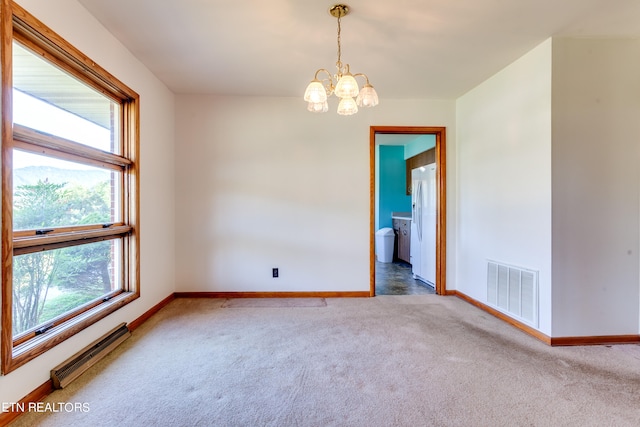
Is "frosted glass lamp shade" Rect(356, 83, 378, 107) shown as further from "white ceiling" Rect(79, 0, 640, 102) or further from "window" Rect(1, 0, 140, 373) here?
"window" Rect(1, 0, 140, 373)

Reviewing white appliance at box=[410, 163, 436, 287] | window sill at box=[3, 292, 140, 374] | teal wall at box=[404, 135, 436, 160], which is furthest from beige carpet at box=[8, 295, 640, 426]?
teal wall at box=[404, 135, 436, 160]

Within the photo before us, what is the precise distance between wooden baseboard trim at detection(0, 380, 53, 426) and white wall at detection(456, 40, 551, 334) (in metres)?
3.64

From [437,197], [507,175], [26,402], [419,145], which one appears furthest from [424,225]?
[26,402]

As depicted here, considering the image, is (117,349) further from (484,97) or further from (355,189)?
(484,97)

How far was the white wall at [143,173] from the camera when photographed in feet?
5.63

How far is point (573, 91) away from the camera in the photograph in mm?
2391

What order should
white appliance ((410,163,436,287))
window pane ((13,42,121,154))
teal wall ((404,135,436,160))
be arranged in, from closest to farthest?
window pane ((13,42,121,154))
white appliance ((410,163,436,287))
teal wall ((404,135,436,160))

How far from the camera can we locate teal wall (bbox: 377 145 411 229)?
657 centimetres

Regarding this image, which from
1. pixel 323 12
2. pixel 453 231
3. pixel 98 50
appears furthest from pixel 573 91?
pixel 98 50

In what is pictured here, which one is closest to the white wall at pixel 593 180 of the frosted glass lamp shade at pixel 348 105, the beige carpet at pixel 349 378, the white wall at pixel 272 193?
the beige carpet at pixel 349 378

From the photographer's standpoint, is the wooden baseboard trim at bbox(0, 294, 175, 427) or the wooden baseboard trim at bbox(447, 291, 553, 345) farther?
the wooden baseboard trim at bbox(447, 291, 553, 345)

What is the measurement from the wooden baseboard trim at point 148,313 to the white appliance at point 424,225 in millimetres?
3487

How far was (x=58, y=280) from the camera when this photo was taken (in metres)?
1.96

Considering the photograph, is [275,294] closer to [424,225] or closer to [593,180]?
[424,225]
